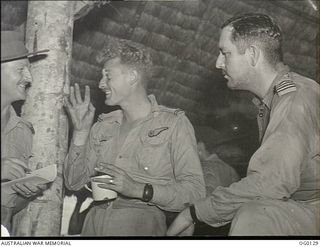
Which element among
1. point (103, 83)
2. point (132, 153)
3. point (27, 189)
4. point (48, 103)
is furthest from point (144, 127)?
point (27, 189)

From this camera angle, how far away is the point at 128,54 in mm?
1539

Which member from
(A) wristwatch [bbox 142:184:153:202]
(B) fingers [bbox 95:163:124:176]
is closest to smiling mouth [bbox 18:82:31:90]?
(B) fingers [bbox 95:163:124:176]

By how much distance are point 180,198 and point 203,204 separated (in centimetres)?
13

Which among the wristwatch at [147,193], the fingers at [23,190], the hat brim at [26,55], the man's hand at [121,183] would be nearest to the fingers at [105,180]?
the man's hand at [121,183]

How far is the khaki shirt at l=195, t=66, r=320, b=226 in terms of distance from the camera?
1.24 m

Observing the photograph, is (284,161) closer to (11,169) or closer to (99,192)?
(99,192)

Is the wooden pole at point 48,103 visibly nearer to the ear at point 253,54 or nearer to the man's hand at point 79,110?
the man's hand at point 79,110

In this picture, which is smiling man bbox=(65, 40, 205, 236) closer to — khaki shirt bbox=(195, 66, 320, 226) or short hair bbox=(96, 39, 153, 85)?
short hair bbox=(96, 39, 153, 85)

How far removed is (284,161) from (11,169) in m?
0.82

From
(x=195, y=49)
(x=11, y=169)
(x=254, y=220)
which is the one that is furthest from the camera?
(x=195, y=49)

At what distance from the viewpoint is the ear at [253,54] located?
4.76 feet

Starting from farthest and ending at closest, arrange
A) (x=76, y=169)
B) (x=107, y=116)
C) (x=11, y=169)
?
(x=107, y=116), (x=76, y=169), (x=11, y=169)

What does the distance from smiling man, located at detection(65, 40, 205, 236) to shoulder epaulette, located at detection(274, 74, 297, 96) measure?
0.32 metres

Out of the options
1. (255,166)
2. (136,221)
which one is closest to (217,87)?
(255,166)
